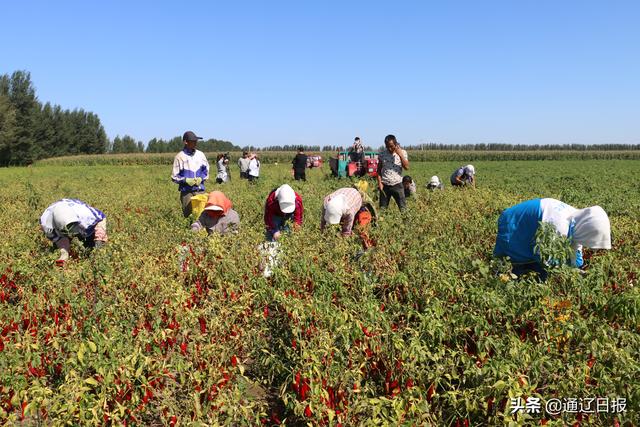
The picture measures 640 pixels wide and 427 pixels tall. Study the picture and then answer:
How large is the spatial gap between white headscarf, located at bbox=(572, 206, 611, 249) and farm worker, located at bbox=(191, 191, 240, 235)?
11.5 feet

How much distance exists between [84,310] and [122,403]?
1221mm

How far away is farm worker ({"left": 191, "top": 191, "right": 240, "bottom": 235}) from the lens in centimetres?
571

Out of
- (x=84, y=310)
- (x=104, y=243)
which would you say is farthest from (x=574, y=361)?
(x=104, y=243)

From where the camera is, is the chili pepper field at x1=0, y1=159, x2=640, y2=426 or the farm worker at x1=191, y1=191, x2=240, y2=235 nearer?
the chili pepper field at x1=0, y1=159, x2=640, y2=426

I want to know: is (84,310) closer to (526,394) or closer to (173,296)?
(173,296)

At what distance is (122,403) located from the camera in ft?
8.51

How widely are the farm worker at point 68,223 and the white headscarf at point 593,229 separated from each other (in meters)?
4.38

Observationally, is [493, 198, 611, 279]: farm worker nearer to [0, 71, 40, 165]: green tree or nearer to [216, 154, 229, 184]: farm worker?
[216, 154, 229, 184]: farm worker

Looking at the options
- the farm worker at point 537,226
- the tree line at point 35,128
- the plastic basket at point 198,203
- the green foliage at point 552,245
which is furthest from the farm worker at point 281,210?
A: the tree line at point 35,128

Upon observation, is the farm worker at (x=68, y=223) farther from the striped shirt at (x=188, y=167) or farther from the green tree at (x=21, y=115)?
the green tree at (x=21, y=115)

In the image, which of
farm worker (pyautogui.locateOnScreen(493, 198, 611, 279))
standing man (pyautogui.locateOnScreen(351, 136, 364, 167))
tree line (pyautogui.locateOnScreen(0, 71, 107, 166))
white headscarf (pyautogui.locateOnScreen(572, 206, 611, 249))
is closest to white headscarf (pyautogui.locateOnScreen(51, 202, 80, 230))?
farm worker (pyautogui.locateOnScreen(493, 198, 611, 279))

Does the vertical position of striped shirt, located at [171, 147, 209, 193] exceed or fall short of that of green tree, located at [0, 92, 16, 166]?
it falls short

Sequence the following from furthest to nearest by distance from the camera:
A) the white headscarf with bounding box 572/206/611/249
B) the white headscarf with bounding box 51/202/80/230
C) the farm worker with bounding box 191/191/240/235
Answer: the farm worker with bounding box 191/191/240/235 < the white headscarf with bounding box 51/202/80/230 < the white headscarf with bounding box 572/206/611/249

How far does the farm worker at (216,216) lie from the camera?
5.71 meters
